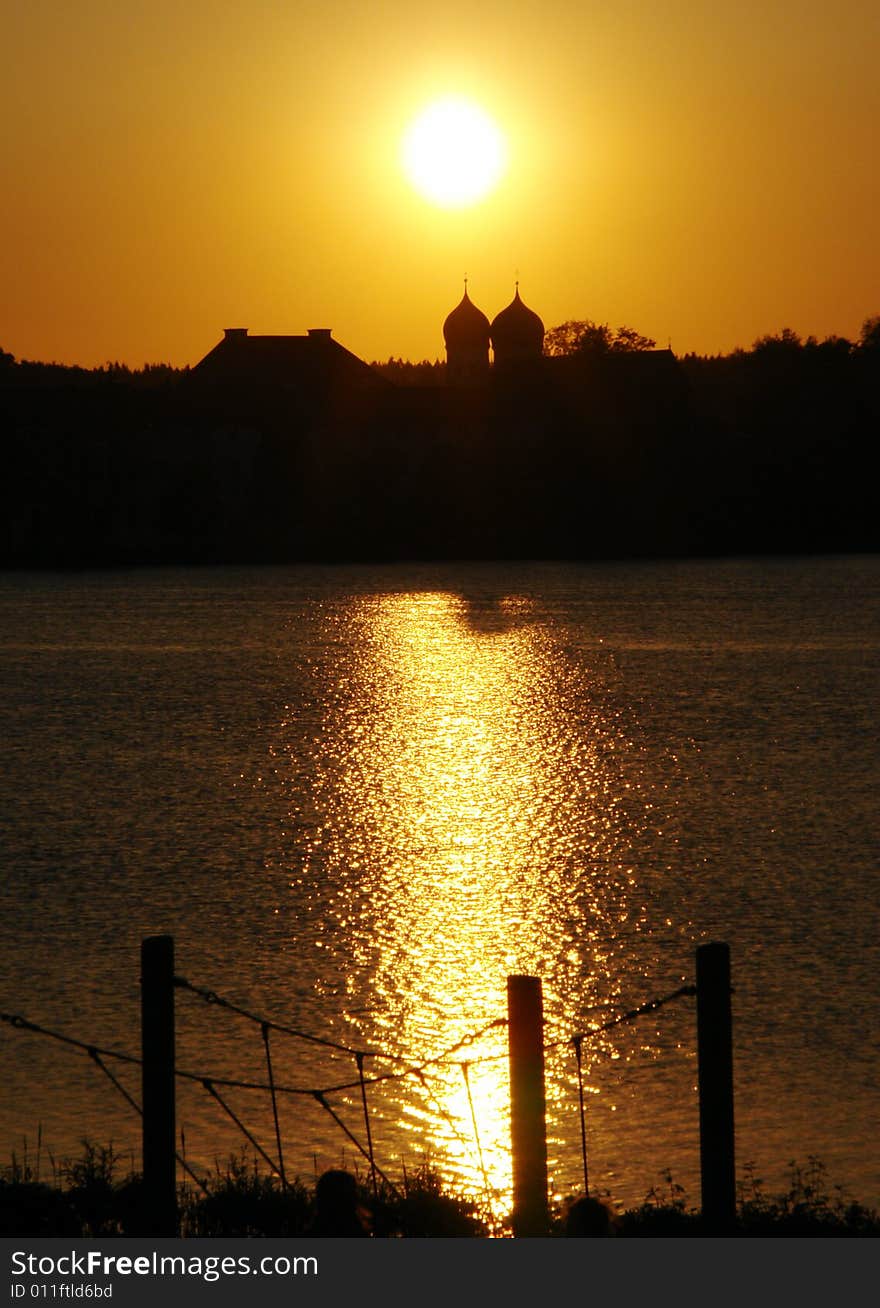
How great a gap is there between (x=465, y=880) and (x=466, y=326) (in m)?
90.5

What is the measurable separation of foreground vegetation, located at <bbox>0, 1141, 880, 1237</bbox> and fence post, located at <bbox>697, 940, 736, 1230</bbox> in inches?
4.1

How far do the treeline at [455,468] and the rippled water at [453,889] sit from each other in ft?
186

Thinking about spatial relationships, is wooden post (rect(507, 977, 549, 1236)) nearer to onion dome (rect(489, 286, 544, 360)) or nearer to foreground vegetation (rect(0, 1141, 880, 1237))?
foreground vegetation (rect(0, 1141, 880, 1237))

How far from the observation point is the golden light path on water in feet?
36.1

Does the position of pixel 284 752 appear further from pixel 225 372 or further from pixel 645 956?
pixel 225 372

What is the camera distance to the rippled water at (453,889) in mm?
10688

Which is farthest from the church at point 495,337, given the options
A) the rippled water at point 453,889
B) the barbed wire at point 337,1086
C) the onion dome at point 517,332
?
the barbed wire at point 337,1086

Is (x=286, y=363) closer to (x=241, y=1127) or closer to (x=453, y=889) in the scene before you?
(x=453, y=889)

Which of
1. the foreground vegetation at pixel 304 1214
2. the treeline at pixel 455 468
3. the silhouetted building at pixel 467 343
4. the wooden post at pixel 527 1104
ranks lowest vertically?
the foreground vegetation at pixel 304 1214

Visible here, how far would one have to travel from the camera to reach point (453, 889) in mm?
17250

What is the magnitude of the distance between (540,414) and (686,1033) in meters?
93.1

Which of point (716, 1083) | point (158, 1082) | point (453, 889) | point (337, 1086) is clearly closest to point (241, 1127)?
point (158, 1082)

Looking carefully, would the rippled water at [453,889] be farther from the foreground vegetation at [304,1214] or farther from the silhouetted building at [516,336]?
the silhouetted building at [516,336]

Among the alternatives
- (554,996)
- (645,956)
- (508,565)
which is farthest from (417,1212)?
(508,565)
